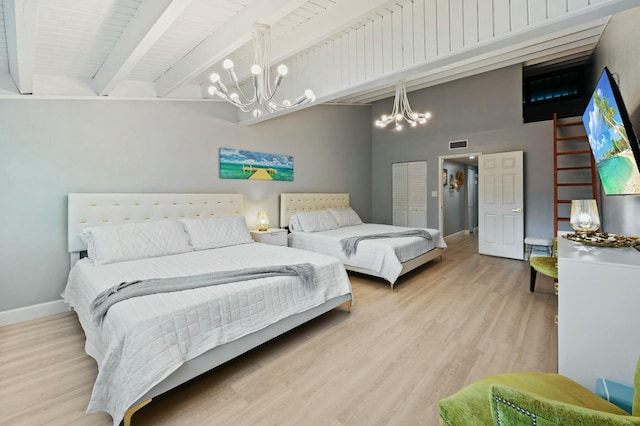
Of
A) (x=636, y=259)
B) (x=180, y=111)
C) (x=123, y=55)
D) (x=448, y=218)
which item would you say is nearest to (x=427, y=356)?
(x=636, y=259)

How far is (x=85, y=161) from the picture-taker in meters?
3.23

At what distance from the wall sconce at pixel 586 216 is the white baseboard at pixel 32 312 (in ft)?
16.5

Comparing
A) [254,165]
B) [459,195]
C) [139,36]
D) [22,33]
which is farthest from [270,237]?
[459,195]

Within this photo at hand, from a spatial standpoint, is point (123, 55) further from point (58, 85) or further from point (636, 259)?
point (636, 259)

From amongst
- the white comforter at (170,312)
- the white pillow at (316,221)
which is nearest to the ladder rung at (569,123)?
the white pillow at (316,221)

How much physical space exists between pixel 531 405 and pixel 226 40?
2.93 m

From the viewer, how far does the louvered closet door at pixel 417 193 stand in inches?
254

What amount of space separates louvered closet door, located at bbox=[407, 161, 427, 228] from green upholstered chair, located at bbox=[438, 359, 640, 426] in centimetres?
535

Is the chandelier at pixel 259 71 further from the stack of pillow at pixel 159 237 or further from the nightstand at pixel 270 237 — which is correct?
the nightstand at pixel 270 237

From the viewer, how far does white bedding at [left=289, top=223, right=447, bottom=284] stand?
12.3 ft

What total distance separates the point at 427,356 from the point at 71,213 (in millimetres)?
3676

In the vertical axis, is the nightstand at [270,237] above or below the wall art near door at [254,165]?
below

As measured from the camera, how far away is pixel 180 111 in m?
3.91

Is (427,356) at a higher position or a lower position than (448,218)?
lower
